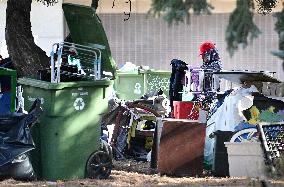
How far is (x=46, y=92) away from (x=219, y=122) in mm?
2539

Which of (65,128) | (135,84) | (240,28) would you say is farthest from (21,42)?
(240,28)

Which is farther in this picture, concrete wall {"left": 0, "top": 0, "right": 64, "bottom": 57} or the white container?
concrete wall {"left": 0, "top": 0, "right": 64, "bottom": 57}

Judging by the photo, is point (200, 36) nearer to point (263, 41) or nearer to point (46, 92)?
point (263, 41)

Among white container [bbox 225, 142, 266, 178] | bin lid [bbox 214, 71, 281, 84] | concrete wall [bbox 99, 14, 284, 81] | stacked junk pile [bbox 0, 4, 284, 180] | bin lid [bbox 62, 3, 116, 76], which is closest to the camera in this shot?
stacked junk pile [bbox 0, 4, 284, 180]

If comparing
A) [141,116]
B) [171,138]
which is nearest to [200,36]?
[141,116]

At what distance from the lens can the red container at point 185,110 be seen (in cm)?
1154

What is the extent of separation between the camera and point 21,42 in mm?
10594

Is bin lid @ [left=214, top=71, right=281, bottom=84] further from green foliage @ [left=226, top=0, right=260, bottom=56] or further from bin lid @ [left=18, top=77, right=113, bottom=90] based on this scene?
green foliage @ [left=226, top=0, right=260, bottom=56]

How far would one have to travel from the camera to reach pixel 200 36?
19.1 metres

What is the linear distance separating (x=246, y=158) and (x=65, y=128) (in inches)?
85.3

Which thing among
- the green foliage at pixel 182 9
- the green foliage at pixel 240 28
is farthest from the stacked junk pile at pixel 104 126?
the green foliage at pixel 240 28

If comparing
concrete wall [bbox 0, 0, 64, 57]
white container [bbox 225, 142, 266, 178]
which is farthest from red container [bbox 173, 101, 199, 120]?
concrete wall [bbox 0, 0, 64, 57]

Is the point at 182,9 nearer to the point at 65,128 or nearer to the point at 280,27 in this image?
the point at 280,27

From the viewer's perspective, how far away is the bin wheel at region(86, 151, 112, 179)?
27.8 feet
